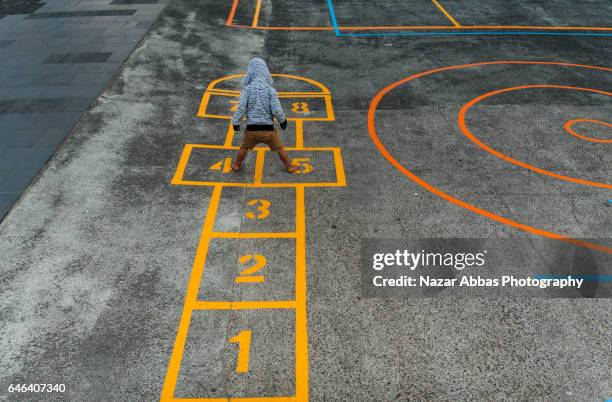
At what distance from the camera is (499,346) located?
560cm

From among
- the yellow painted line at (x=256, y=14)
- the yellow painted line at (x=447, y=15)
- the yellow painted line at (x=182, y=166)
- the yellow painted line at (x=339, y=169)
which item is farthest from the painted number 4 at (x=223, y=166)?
the yellow painted line at (x=447, y=15)

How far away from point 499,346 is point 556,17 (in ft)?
52.2

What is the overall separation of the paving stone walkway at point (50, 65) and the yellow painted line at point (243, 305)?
4.15 metres

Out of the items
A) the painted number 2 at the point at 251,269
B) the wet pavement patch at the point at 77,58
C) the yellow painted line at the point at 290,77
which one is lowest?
the painted number 2 at the point at 251,269

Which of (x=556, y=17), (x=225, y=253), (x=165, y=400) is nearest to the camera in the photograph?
(x=165, y=400)

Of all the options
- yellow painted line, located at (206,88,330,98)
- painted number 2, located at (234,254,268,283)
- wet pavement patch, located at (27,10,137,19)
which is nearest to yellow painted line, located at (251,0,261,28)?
wet pavement patch, located at (27,10,137,19)

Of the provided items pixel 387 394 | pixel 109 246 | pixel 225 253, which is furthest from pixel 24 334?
pixel 387 394

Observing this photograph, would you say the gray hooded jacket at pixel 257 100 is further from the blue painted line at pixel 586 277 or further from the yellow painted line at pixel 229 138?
the blue painted line at pixel 586 277

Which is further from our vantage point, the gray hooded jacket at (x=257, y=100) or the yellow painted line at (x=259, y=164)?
the yellow painted line at (x=259, y=164)

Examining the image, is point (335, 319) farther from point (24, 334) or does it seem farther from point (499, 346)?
point (24, 334)

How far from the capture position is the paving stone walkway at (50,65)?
9258 millimetres

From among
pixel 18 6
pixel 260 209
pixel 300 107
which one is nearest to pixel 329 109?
pixel 300 107

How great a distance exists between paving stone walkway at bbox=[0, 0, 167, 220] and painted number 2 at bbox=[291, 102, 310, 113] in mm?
4858

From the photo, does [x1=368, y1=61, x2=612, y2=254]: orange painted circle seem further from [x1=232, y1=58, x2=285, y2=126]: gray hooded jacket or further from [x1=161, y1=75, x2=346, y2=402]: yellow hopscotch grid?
[x1=232, y1=58, x2=285, y2=126]: gray hooded jacket
